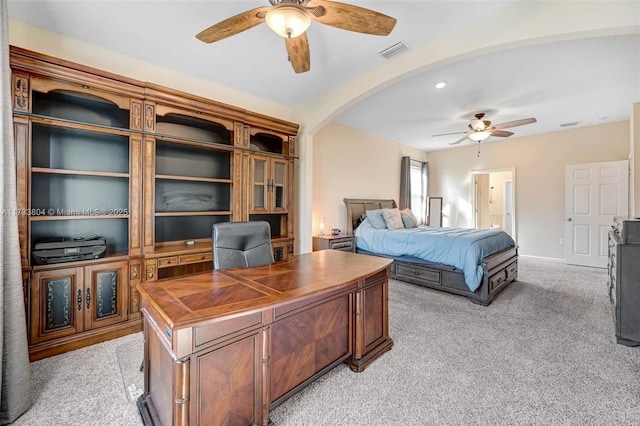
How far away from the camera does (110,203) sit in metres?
2.69

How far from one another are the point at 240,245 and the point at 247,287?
0.75 metres

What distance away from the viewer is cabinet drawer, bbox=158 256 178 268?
2621mm

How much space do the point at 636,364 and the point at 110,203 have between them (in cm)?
482

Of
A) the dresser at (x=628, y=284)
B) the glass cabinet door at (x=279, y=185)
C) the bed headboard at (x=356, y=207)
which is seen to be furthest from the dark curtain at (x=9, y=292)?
the dresser at (x=628, y=284)

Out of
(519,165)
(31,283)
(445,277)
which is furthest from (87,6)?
(519,165)

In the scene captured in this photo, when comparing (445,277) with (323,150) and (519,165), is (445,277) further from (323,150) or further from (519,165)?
(519,165)

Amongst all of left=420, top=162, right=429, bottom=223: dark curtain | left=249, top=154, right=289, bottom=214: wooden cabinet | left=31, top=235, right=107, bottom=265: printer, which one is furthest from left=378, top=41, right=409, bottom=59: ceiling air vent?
left=420, top=162, right=429, bottom=223: dark curtain

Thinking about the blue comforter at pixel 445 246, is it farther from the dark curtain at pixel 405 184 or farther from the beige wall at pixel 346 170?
the dark curtain at pixel 405 184

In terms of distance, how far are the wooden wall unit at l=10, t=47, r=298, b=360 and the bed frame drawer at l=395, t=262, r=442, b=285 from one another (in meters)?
2.35

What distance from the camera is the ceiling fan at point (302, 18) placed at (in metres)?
1.62

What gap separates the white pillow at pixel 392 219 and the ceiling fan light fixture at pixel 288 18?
3574 mm

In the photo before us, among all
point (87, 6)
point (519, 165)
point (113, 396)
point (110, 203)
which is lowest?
point (113, 396)

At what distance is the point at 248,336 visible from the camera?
1.27 m

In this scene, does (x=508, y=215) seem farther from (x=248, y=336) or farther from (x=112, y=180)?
(x=112, y=180)
